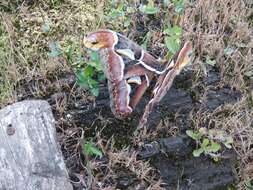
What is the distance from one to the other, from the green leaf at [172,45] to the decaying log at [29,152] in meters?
0.90

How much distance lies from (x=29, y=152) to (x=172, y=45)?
3.74 ft

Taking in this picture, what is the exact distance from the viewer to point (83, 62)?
266 cm

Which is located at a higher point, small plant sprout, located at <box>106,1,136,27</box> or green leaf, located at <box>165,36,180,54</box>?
small plant sprout, located at <box>106,1,136,27</box>

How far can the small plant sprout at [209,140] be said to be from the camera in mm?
2584

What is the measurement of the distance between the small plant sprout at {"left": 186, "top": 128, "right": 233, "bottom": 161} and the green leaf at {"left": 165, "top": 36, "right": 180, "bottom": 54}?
516 millimetres

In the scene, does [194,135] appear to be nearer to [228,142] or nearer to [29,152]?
[228,142]

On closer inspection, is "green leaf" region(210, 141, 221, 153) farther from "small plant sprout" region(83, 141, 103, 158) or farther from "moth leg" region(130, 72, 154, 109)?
"small plant sprout" region(83, 141, 103, 158)

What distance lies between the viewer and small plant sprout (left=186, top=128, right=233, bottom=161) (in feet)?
8.48

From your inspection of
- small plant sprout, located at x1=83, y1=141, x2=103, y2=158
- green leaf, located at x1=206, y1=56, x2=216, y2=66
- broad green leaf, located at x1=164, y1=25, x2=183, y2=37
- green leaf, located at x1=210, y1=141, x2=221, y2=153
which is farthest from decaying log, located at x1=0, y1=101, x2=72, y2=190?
green leaf, located at x1=206, y1=56, x2=216, y2=66

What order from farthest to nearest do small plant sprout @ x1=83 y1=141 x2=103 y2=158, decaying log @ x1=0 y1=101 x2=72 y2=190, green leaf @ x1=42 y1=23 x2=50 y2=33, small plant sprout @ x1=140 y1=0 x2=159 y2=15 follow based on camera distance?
small plant sprout @ x1=140 y1=0 x2=159 y2=15
green leaf @ x1=42 y1=23 x2=50 y2=33
small plant sprout @ x1=83 y1=141 x2=103 y2=158
decaying log @ x1=0 y1=101 x2=72 y2=190

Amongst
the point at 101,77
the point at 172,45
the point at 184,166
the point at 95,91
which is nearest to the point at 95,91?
the point at 95,91

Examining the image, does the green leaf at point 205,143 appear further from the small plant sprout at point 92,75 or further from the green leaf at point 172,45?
the small plant sprout at point 92,75

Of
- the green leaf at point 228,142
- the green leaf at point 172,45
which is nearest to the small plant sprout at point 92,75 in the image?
the green leaf at point 172,45

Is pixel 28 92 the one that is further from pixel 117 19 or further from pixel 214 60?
pixel 214 60
